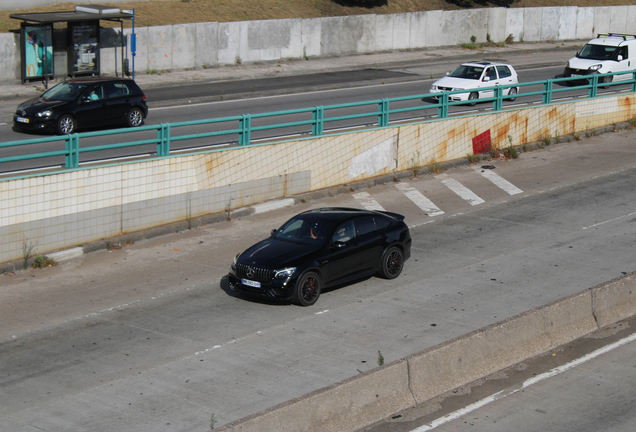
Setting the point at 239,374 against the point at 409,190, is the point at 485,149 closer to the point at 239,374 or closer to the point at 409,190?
the point at 409,190

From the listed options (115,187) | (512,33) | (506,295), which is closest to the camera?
(506,295)

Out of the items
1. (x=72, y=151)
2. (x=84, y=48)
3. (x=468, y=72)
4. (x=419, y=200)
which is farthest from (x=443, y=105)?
(x=84, y=48)

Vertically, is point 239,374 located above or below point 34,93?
below

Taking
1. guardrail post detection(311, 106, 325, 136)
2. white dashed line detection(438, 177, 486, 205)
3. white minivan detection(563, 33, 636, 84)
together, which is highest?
white minivan detection(563, 33, 636, 84)

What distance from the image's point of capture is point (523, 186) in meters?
19.7

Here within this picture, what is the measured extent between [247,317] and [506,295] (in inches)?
167

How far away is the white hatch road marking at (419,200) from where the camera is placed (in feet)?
58.0

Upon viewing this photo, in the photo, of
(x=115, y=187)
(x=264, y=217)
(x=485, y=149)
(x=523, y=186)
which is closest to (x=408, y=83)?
(x=485, y=149)

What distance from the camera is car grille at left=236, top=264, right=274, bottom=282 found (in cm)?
1194

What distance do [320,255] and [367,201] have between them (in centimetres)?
639

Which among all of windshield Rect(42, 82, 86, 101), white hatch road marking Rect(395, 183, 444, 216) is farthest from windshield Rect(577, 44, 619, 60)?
windshield Rect(42, 82, 86, 101)

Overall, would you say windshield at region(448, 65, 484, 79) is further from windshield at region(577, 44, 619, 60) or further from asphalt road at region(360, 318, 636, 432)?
asphalt road at region(360, 318, 636, 432)

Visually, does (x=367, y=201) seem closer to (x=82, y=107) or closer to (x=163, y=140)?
(x=163, y=140)

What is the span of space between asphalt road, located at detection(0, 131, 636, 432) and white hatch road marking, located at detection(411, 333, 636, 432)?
4.98 ft
